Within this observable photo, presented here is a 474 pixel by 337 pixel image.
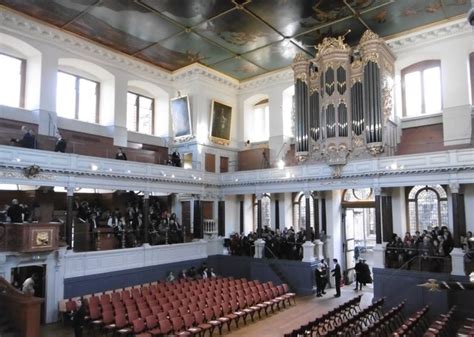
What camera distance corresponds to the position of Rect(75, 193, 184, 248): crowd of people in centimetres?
1697

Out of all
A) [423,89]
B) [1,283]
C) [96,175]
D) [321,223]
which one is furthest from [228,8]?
[1,283]

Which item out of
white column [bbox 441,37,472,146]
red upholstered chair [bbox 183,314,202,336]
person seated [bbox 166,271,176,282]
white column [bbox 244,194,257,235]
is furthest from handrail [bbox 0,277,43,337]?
white column [bbox 441,37,472,146]

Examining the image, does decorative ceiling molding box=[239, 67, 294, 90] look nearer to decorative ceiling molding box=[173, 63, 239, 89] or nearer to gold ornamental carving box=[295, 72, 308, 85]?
decorative ceiling molding box=[173, 63, 239, 89]

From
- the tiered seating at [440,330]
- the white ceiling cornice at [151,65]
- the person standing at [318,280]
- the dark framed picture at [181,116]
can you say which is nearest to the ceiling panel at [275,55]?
the white ceiling cornice at [151,65]

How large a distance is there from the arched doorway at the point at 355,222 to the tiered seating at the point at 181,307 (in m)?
6.08

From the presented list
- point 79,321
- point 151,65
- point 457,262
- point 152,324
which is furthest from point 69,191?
point 457,262

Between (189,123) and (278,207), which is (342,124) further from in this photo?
(189,123)

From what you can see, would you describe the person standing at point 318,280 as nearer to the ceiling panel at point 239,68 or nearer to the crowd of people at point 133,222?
the crowd of people at point 133,222

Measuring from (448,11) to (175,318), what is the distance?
1592 cm

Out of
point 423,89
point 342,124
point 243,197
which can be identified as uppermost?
point 423,89

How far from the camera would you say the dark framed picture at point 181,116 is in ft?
71.6

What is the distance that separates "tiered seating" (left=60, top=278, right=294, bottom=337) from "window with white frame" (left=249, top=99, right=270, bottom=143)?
10912 mm

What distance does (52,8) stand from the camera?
1592cm

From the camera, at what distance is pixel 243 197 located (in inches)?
931
